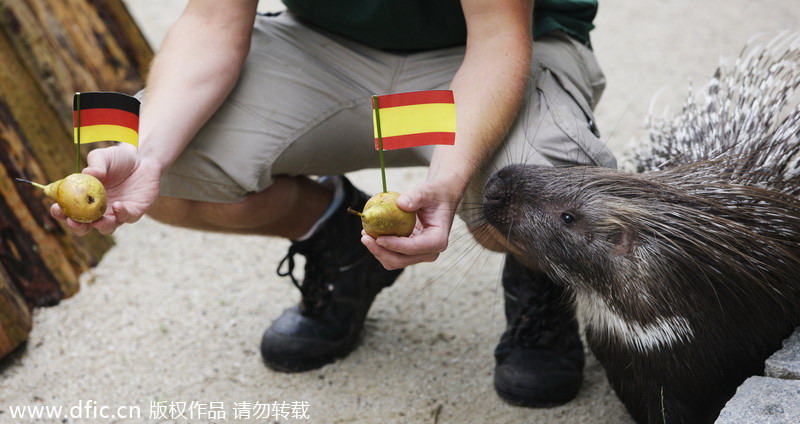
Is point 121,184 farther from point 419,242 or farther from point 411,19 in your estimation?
point 411,19

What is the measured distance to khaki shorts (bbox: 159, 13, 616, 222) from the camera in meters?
1.71

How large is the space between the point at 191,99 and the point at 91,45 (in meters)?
1.26

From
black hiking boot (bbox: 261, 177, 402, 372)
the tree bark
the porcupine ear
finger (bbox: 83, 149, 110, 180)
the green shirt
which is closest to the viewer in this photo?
finger (bbox: 83, 149, 110, 180)

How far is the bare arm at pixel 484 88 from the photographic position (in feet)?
4.75

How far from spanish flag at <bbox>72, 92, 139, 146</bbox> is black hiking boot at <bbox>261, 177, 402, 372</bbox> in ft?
2.41

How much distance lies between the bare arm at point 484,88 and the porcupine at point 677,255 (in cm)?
12

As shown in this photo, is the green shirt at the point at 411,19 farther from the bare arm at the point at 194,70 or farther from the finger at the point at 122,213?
the finger at the point at 122,213

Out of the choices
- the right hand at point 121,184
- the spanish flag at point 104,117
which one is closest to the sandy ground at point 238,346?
the right hand at point 121,184

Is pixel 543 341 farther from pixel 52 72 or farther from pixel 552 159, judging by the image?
pixel 52 72

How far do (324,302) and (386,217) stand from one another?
881mm

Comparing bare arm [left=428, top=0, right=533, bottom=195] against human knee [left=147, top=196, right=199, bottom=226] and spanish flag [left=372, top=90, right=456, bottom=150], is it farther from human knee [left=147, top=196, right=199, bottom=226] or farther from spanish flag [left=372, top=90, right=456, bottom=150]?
human knee [left=147, top=196, right=199, bottom=226]

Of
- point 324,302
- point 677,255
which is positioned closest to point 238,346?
point 324,302

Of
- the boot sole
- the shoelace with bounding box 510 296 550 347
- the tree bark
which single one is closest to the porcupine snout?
the shoelace with bounding box 510 296 550 347

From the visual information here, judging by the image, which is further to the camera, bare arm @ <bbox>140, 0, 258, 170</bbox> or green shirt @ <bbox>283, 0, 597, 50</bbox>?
green shirt @ <bbox>283, 0, 597, 50</bbox>
